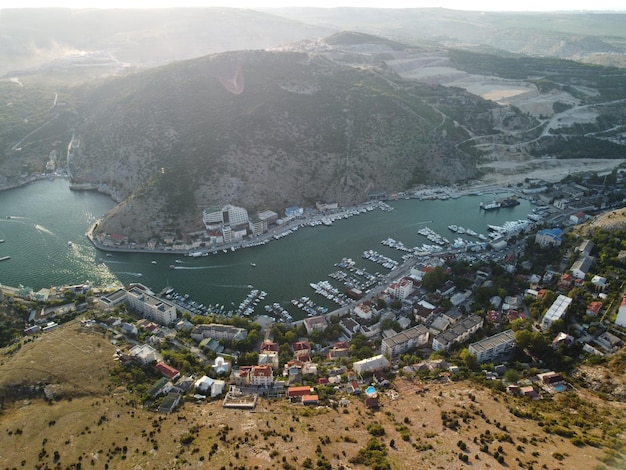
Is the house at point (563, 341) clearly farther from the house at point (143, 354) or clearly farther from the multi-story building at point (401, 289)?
the house at point (143, 354)

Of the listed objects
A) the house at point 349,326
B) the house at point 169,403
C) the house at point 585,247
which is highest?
the house at point 585,247

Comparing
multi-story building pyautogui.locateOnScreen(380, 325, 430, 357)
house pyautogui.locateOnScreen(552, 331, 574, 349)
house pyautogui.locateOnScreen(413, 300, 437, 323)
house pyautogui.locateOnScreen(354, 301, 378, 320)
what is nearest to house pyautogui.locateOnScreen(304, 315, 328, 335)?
house pyautogui.locateOnScreen(354, 301, 378, 320)

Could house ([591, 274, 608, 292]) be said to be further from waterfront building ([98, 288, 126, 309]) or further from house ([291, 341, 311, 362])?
waterfront building ([98, 288, 126, 309])

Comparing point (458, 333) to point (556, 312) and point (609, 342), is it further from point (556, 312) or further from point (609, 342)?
point (609, 342)

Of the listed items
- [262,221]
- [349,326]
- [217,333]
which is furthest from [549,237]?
[217,333]

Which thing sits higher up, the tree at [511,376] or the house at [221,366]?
the tree at [511,376]

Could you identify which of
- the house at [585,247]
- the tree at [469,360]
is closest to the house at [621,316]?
the house at [585,247]
